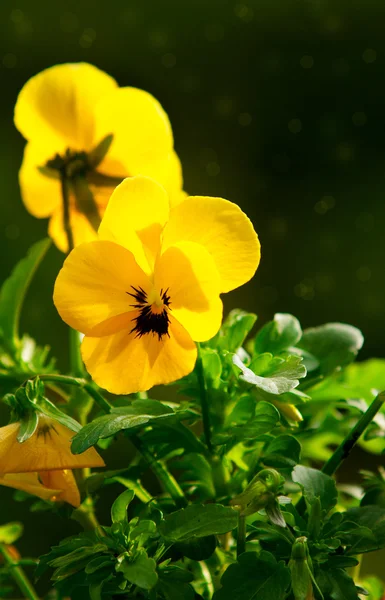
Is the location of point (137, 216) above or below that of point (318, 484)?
above

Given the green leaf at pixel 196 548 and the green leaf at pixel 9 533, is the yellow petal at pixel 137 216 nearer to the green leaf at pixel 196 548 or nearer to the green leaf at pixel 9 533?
the green leaf at pixel 196 548

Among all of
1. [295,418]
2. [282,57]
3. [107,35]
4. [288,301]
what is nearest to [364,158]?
[282,57]

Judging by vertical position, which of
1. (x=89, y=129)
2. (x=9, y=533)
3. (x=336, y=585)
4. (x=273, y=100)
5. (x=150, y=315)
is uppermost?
(x=273, y=100)

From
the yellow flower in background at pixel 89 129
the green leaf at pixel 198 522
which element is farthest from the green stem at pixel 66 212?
the green leaf at pixel 198 522

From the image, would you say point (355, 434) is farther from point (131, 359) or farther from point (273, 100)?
point (273, 100)

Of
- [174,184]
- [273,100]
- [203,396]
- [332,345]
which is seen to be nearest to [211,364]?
[203,396]

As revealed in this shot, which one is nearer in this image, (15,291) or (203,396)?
(203,396)
